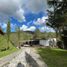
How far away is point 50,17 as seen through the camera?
47.8 m

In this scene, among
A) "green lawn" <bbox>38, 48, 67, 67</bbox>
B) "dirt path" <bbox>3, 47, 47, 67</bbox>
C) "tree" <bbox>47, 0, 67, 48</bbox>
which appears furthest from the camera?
"tree" <bbox>47, 0, 67, 48</bbox>

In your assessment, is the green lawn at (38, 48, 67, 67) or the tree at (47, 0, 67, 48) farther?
the tree at (47, 0, 67, 48)

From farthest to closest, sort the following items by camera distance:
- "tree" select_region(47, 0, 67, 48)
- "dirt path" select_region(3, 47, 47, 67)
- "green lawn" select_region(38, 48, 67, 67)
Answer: "tree" select_region(47, 0, 67, 48) < "green lawn" select_region(38, 48, 67, 67) < "dirt path" select_region(3, 47, 47, 67)

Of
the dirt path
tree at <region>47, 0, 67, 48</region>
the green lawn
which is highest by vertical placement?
tree at <region>47, 0, 67, 48</region>

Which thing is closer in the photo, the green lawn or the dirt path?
the dirt path

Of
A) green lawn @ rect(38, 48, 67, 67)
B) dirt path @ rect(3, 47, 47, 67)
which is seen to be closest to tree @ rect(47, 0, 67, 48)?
green lawn @ rect(38, 48, 67, 67)

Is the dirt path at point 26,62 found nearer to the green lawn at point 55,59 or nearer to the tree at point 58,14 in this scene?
the green lawn at point 55,59

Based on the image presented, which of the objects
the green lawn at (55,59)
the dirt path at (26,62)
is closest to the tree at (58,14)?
the green lawn at (55,59)

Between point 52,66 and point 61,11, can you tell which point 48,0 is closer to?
point 61,11

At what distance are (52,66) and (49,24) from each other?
3481 cm

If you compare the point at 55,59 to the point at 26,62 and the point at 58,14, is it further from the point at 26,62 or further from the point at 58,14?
the point at 58,14

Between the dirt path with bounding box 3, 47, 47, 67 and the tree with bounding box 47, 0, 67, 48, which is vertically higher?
the tree with bounding box 47, 0, 67, 48

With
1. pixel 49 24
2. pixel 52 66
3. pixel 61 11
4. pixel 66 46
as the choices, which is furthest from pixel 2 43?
pixel 52 66

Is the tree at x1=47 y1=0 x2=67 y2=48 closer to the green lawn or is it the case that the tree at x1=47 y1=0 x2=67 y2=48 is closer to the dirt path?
the green lawn
